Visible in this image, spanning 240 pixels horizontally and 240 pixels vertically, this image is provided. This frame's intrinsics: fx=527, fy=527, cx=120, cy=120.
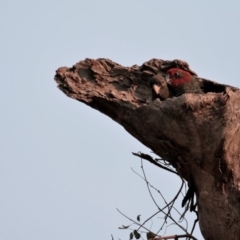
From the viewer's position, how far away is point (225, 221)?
338cm

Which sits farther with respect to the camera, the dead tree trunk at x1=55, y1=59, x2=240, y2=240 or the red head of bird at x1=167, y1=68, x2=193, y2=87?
the red head of bird at x1=167, y1=68, x2=193, y2=87

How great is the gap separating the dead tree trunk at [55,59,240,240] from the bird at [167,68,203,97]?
7.2 inches

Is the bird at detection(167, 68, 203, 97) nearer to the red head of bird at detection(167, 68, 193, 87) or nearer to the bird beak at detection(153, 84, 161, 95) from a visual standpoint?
the red head of bird at detection(167, 68, 193, 87)

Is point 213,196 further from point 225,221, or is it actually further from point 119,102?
point 119,102

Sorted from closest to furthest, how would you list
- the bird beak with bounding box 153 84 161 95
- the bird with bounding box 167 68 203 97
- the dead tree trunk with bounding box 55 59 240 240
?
1. the dead tree trunk with bounding box 55 59 240 240
2. the bird beak with bounding box 153 84 161 95
3. the bird with bounding box 167 68 203 97

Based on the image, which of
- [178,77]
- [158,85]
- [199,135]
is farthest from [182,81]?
[199,135]

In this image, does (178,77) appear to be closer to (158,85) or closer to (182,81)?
(182,81)

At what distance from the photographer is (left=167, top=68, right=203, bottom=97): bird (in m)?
3.90

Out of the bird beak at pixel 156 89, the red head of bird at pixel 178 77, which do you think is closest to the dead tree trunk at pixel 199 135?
the bird beak at pixel 156 89

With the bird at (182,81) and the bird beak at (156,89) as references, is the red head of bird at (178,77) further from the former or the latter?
the bird beak at (156,89)

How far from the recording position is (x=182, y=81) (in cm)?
394

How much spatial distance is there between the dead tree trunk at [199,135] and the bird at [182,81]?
0.60 ft

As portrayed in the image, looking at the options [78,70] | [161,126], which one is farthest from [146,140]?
[78,70]

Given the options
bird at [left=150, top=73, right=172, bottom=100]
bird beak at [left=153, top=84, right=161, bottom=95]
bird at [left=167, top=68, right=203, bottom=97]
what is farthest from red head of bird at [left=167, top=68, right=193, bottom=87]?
bird beak at [left=153, top=84, right=161, bottom=95]
